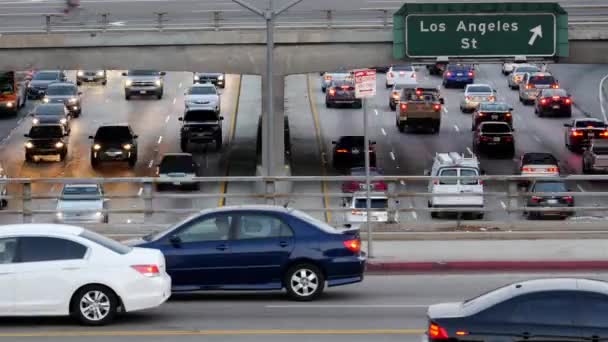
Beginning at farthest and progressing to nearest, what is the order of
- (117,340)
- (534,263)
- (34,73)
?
(34,73)
(534,263)
(117,340)

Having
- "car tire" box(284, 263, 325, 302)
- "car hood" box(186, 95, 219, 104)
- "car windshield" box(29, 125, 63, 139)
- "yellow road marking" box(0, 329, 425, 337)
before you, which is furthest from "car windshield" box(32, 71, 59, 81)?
"yellow road marking" box(0, 329, 425, 337)

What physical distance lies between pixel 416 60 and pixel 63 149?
1810 centimetres

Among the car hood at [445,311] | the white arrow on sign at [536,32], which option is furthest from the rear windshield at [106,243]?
the white arrow on sign at [536,32]

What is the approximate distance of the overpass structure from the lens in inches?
1994

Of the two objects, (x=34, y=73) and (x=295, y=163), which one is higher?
(x=34, y=73)

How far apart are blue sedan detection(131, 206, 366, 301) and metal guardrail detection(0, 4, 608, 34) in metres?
30.3

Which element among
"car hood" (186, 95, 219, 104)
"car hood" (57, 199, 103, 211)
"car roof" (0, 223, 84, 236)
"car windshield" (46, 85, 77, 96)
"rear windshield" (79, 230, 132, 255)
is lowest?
"car hood" (57, 199, 103, 211)

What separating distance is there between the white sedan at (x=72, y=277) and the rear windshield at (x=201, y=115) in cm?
4304

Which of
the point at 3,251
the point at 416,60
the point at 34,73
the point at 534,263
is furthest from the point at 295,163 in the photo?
the point at 3,251

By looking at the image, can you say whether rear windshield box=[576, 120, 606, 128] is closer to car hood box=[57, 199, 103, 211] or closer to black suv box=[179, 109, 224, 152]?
black suv box=[179, 109, 224, 152]

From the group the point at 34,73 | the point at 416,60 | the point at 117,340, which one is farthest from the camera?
the point at 34,73

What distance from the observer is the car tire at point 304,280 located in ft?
62.9

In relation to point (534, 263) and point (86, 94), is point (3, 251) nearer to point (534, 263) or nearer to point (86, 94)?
point (534, 263)

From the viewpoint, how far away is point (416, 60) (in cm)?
4916
